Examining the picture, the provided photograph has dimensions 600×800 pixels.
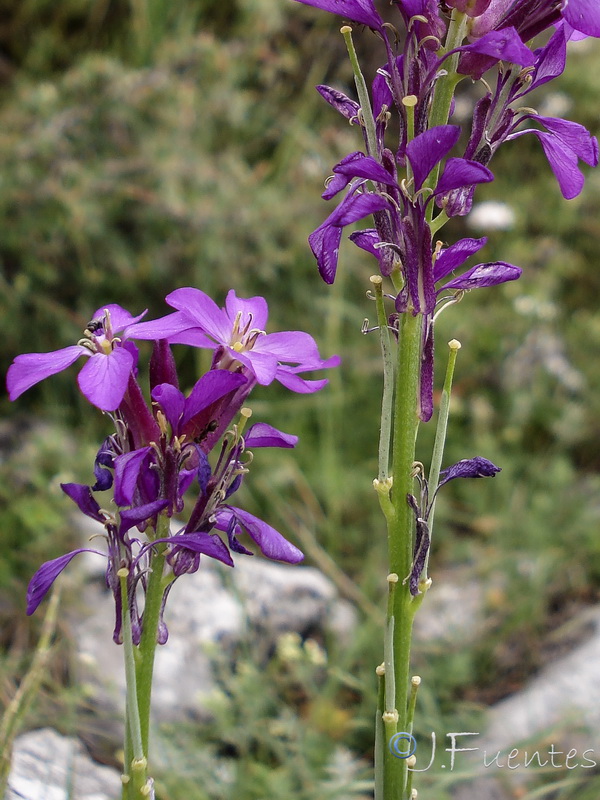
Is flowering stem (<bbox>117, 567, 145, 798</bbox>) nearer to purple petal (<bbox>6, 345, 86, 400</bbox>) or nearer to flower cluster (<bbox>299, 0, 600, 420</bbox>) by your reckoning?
purple petal (<bbox>6, 345, 86, 400</bbox>)

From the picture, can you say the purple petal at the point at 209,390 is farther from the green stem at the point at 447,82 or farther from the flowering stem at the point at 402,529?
the green stem at the point at 447,82

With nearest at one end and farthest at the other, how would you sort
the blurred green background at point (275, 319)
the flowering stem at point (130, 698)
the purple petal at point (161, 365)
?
1. the flowering stem at point (130, 698)
2. the purple petal at point (161, 365)
3. the blurred green background at point (275, 319)

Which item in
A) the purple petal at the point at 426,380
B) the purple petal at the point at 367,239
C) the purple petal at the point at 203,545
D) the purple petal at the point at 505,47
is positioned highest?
the purple petal at the point at 505,47

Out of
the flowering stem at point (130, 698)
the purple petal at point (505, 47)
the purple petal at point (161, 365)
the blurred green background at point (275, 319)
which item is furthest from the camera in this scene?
the blurred green background at point (275, 319)

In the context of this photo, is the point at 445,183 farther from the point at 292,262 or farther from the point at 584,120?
the point at 584,120

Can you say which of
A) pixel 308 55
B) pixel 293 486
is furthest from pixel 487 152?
pixel 308 55

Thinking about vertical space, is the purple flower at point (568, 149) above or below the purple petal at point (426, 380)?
above

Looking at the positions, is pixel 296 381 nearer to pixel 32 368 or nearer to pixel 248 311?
pixel 248 311

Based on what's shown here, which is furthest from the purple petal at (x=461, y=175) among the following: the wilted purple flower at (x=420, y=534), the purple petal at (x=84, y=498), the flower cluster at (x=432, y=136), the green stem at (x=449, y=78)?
the purple petal at (x=84, y=498)
